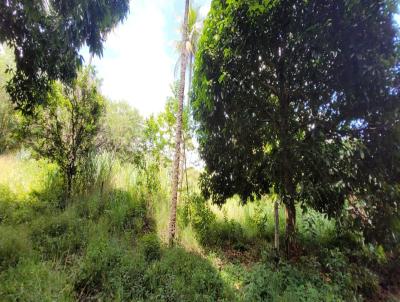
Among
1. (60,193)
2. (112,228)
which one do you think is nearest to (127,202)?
(112,228)

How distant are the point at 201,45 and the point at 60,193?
461 cm

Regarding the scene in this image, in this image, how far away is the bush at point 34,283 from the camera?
297 centimetres

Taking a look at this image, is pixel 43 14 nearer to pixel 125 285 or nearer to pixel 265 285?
pixel 125 285

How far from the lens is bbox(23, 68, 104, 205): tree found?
600cm

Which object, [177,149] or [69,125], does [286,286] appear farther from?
[69,125]

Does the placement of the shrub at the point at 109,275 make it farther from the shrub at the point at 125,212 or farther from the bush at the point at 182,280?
the shrub at the point at 125,212

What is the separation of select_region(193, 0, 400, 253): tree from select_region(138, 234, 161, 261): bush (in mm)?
1939

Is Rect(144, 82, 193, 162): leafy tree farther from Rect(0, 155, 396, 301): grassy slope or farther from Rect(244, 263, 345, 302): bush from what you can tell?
Rect(244, 263, 345, 302): bush

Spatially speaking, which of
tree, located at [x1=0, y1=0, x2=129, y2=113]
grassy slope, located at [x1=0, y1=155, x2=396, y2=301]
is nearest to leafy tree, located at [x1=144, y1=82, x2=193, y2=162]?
grassy slope, located at [x1=0, y1=155, x2=396, y2=301]

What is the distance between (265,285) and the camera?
416 centimetres

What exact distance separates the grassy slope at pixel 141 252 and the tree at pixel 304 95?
3.04ft

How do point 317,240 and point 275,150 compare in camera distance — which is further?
point 317,240

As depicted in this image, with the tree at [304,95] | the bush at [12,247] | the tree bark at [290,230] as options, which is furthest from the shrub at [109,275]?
the tree bark at [290,230]

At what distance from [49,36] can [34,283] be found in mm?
3485
